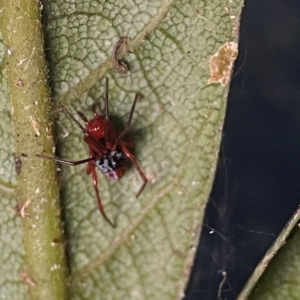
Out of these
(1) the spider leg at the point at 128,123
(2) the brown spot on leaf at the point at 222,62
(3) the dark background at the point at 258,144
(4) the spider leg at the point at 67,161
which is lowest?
(3) the dark background at the point at 258,144

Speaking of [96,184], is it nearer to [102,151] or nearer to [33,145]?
[102,151]

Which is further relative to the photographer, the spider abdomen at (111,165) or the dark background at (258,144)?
the dark background at (258,144)

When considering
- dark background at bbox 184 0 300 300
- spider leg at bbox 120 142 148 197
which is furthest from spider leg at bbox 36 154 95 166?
dark background at bbox 184 0 300 300

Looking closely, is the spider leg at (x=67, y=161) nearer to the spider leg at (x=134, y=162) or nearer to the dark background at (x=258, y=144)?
the spider leg at (x=134, y=162)

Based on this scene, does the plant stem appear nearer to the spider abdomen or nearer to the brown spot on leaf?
the spider abdomen

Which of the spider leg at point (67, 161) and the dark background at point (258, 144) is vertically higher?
the spider leg at point (67, 161)

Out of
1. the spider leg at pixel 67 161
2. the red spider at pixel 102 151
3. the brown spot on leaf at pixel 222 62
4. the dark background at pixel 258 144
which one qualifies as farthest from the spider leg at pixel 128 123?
the dark background at pixel 258 144

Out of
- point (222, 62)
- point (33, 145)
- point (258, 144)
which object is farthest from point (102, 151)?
point (258, 144)
